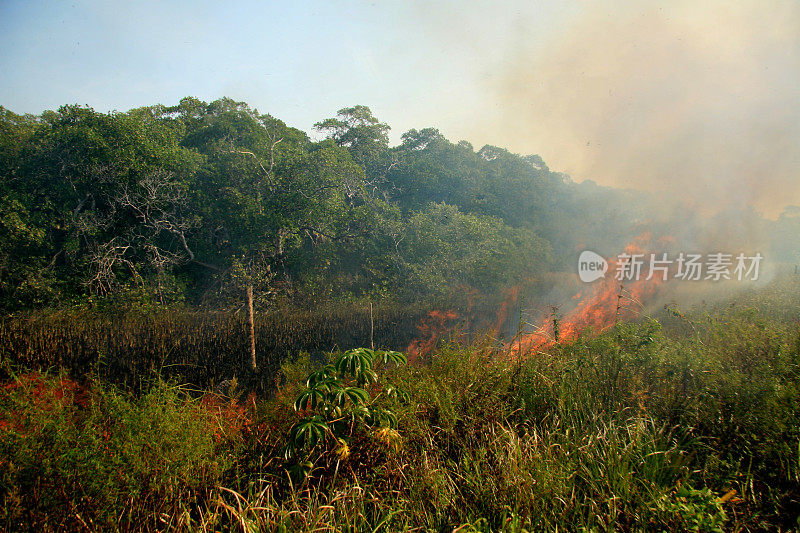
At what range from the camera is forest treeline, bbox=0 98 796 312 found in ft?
33.6

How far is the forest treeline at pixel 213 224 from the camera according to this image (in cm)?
1023

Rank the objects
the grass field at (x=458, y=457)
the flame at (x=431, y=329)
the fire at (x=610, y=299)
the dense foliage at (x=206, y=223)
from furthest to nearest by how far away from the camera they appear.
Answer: the dense foliage at (x=206, y=223), the flame at (x=431, y=329), the fire at (x=610, y=299), the grass field at (x=458, y=457)

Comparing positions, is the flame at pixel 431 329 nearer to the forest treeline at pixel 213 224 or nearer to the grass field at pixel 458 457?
the forest treeline at pixel 213 224

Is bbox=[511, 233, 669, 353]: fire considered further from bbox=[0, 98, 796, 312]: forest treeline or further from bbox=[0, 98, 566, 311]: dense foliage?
bbox=[0, 98, 566, 311]: dense foliage

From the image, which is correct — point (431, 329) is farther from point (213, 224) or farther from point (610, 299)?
point (213, 224)

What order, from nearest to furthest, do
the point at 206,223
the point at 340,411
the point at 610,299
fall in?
the point at 340,411
the point at 610,299
the point at 206,223

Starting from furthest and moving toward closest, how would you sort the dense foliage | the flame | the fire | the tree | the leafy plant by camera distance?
the tree → the dense foliage → the flame → the fire → the leafy plant

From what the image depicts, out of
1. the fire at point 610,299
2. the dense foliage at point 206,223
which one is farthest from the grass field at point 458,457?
the dense foliage at point 206,223

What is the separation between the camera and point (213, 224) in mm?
12977

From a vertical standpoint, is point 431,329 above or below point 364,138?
below

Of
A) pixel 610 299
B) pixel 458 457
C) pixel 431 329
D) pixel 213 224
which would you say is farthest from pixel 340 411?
pixel 213 224

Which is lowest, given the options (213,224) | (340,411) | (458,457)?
(458,457)

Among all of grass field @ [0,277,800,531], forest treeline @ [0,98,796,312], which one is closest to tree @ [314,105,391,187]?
forest treeline @ [0,98,796,312]

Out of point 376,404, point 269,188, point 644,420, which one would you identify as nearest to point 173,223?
point 269,188
